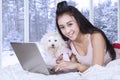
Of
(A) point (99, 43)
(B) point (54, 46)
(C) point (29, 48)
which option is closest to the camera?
(C) point (29, 48)

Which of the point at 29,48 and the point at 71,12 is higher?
the point at 71,12

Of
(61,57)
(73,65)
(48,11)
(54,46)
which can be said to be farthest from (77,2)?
(73,65)

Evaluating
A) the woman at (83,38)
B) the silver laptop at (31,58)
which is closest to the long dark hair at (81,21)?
the woman at (83,38)

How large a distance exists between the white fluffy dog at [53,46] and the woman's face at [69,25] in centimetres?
31

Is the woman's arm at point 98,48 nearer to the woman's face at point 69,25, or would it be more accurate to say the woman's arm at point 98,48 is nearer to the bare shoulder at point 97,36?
the bare shoulder at point 97,36

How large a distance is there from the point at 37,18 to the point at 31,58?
2.10 metres

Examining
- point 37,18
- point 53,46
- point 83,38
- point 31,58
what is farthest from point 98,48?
point 37,18

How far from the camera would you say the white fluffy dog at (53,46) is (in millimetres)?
2210

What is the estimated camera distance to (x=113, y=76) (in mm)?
976

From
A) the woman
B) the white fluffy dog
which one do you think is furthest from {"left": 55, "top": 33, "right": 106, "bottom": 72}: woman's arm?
the white fluffy dog

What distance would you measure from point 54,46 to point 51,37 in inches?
5.2

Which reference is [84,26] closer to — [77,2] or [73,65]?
[73,65]

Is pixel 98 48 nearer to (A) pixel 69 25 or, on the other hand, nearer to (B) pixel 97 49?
(B) pixel 97 49

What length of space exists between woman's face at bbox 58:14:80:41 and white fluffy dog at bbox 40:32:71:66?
315 mm
